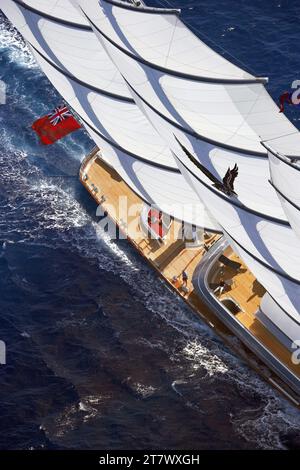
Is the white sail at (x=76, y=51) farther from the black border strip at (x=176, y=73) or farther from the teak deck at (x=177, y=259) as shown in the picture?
the teak deck at (x=177, y=259)

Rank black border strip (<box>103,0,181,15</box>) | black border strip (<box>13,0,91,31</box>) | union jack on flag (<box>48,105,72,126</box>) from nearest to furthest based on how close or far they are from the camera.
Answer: black border strip (<box>103,0,181,15</box>) < black border strip (<box>13,0,91,31</box>) < union jack on flag (<box>48,105,72,126</box>)

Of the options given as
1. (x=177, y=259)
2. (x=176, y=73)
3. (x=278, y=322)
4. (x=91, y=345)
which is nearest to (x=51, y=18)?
(x=176, y=73)

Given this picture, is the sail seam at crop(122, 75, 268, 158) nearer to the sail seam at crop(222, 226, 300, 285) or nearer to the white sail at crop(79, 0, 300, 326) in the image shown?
the white sail at crop(79, 0, 300, 326)

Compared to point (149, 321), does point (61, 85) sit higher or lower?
higher

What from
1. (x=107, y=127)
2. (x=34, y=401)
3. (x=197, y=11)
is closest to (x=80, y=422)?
(x=34, y=401)

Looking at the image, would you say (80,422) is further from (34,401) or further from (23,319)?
(23,319)

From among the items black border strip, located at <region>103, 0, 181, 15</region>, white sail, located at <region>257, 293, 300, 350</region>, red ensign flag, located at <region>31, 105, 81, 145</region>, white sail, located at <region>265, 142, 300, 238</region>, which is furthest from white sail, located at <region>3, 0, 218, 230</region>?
white sail, located at <region>265, 142, 300, 238</region>
